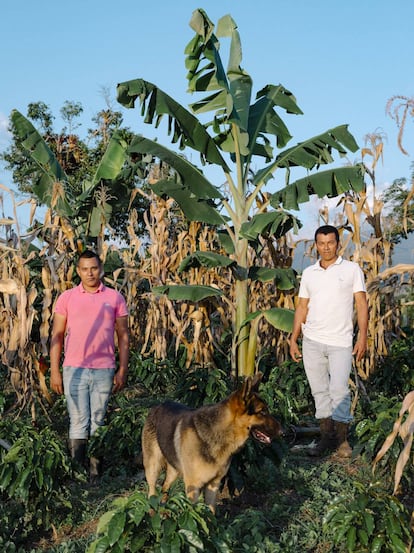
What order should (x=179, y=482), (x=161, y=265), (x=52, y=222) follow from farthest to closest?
(x=161, y=265)
(x=52, y=222)
(x=179, y=482)

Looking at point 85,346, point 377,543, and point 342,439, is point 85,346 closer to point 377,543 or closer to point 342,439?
point 342,439

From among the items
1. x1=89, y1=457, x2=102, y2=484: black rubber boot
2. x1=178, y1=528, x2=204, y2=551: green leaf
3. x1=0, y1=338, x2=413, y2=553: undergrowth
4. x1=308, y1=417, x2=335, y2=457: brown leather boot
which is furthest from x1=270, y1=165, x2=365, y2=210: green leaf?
x1=178, y1=528, x2=204, y2=551: green leaf

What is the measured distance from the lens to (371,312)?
316 inches

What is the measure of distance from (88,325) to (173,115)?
3672mm

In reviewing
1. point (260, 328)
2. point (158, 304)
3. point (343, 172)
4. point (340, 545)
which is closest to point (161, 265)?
point (158, 304)

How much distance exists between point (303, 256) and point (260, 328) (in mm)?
1456

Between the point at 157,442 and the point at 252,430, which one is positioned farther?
the point at 157,442

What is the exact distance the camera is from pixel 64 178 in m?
12.3

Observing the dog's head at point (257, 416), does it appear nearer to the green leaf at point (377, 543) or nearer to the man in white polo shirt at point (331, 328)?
the green leaf at point (377, 543)

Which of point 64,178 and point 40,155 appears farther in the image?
point 64,178

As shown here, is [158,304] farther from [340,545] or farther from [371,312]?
[340,545]

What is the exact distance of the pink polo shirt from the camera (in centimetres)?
546

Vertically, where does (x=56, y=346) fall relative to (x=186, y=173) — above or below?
below

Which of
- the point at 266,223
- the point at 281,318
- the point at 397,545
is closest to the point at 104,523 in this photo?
the point at 397,545
